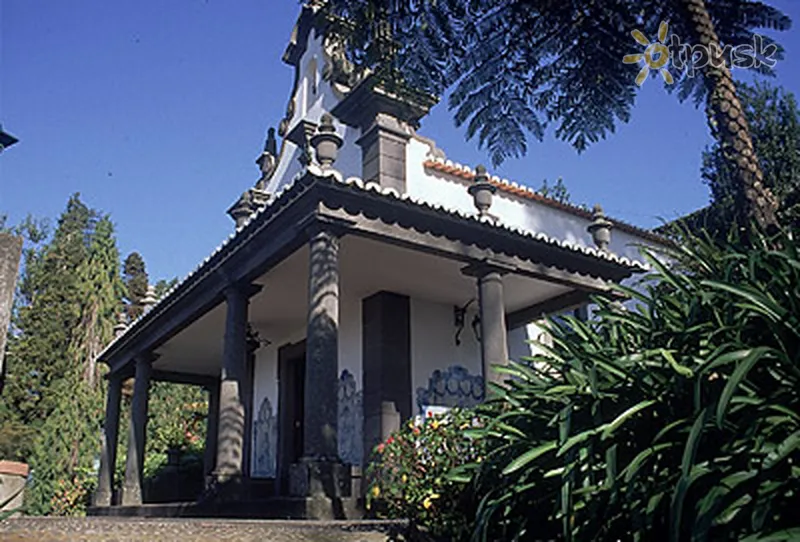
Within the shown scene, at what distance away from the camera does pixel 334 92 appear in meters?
13.0

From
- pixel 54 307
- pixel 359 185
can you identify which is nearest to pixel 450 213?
pixel 359 185

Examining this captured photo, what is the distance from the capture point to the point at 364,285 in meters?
10.6

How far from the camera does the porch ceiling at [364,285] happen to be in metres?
9.48

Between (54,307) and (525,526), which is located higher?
(54,307)

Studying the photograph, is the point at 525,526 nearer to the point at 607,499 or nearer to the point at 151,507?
the point at 607,499

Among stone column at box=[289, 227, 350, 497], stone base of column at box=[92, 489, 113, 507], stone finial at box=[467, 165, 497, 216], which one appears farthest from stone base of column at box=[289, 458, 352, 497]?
stone base of column at box=[92, 489, 113, 507]

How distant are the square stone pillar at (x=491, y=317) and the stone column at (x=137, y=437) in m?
6.71

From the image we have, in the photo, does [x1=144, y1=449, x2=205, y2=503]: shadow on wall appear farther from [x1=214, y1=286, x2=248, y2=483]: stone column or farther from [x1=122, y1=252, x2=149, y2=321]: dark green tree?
[x1=122, y1=252, x2=149, y2=321]: dark green tree

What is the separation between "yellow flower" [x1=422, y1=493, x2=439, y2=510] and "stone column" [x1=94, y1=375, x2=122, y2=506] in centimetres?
1082

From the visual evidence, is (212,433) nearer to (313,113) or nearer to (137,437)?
(137,437)

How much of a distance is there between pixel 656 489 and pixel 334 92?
11.4m

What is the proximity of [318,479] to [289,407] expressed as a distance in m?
6.15

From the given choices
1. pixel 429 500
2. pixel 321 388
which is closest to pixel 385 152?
pixel 321 388

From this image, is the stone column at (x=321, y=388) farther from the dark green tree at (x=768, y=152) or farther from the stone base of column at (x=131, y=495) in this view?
the dark green tree at (x=768, y=152)
